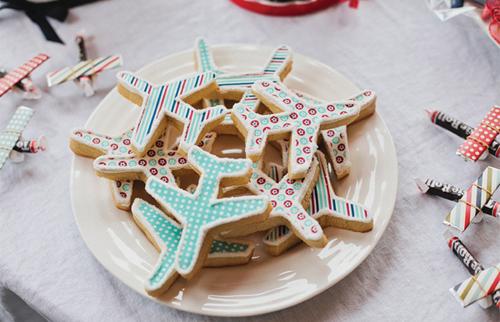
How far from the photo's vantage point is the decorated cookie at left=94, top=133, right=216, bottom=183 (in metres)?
0.85

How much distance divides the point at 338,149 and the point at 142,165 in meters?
0.31

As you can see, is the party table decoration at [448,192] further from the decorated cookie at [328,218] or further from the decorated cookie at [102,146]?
the decorated cookie at [102,146]

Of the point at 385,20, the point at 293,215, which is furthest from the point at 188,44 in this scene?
the point at 293,215

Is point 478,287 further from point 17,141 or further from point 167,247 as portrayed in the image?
point 17,141

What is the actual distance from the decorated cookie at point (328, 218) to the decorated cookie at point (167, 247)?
4cm

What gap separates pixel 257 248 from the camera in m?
0.83

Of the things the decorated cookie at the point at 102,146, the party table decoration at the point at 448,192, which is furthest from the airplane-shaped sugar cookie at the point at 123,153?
the party table decoration at the point at 448,192

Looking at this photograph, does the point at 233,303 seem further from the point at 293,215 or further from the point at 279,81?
the point at 279,81

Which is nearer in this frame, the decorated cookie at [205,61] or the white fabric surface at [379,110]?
the white fabric surface at [379,110]

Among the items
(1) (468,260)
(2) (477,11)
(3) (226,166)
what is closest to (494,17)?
(2) (477,11)

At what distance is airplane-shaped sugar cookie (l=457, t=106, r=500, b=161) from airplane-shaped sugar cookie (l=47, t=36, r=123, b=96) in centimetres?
66

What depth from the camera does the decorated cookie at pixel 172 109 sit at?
2.83 feet

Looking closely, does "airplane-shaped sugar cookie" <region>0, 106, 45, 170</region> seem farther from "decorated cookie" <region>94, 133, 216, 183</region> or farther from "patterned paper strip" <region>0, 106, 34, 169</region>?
"decorated cookie" <region>94, 133, 216, 183</region>

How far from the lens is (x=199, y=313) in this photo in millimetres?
753
